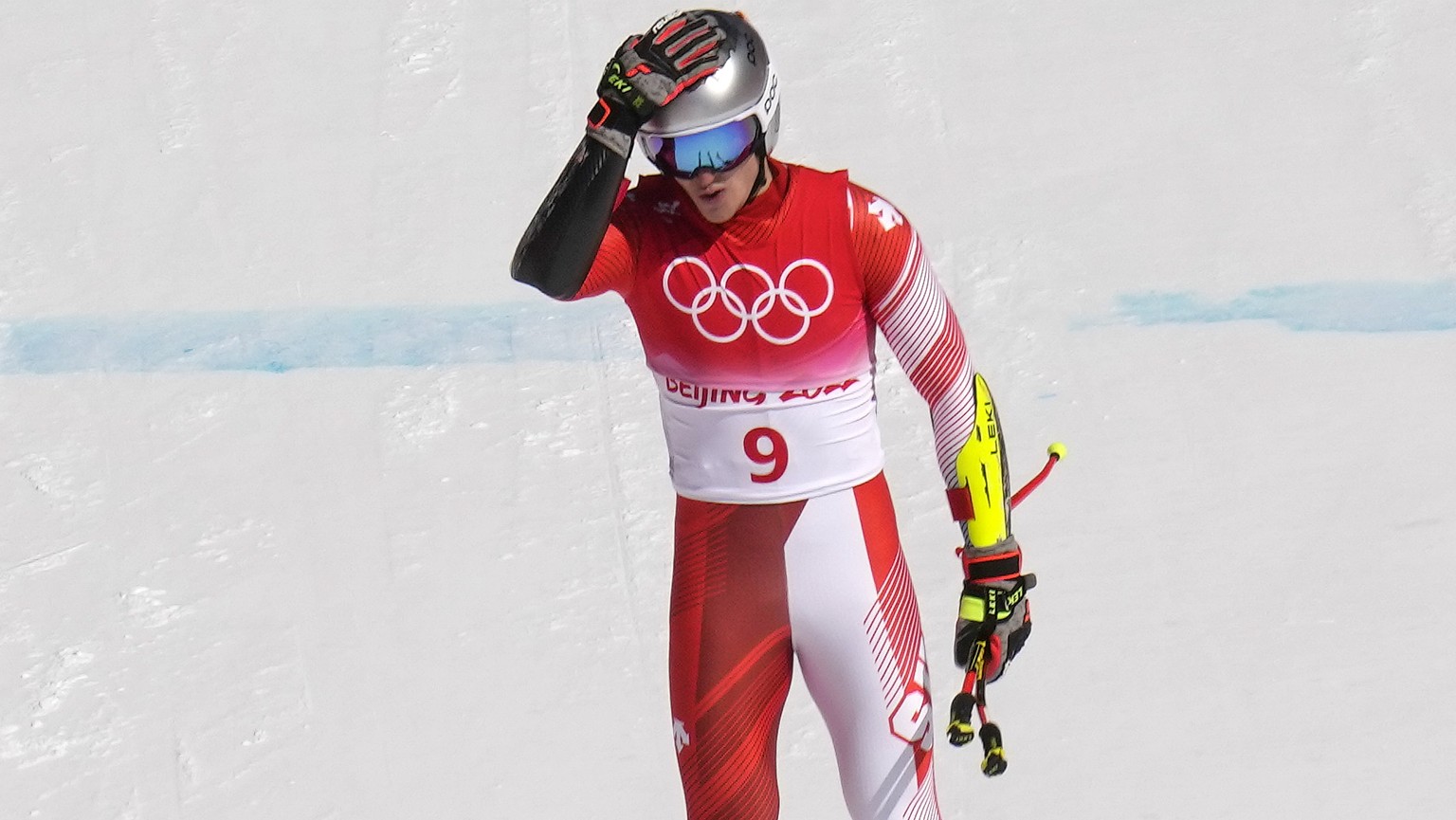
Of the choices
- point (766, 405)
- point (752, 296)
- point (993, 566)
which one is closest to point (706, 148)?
point (752, 296)

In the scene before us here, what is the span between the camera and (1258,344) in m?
6.27

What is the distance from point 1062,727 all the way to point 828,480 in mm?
1523

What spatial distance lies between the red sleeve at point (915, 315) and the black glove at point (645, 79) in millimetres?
384

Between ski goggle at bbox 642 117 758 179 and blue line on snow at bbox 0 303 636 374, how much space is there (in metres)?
2.92

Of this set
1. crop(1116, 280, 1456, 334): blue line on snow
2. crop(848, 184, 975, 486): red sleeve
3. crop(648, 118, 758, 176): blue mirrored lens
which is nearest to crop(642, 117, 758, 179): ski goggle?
crop(648, 118, 758, 176): blue mirrored lens

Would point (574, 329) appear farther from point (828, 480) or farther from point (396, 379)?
point (828, 480)

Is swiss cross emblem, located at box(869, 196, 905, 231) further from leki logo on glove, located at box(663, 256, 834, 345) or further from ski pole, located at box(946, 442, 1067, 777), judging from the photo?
ski pole, located at box(946, 442, 1067, 777)

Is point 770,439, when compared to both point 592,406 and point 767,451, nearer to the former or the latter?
point 767,451

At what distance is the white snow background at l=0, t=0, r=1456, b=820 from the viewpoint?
490cm

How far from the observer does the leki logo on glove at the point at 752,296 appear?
138 inches

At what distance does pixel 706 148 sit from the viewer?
11.2 ft

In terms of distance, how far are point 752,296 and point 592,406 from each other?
8.71 ft

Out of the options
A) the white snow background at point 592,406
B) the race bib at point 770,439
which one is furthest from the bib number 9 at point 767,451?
the white snow background at point 592,406

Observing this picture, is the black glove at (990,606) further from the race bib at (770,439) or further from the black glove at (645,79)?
the black glove at (645,79)
